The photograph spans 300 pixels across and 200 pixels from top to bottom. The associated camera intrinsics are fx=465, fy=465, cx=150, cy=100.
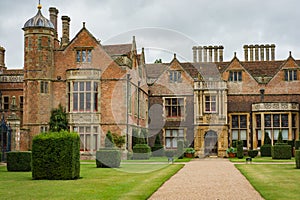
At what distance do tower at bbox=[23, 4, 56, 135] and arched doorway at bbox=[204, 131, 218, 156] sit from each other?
12428mm

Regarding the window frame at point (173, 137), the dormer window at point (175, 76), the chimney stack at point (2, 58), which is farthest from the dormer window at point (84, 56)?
the chimney stack at point (2, 58)

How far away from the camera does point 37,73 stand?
29312 millimetres

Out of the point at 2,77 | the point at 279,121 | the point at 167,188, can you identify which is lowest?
the point at 167,188

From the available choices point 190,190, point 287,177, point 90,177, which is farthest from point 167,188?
point 287,177

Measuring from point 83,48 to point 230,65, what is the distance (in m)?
12.7

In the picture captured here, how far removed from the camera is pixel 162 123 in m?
36.4

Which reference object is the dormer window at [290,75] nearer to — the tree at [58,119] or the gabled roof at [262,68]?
the gabled roof at [262,68]

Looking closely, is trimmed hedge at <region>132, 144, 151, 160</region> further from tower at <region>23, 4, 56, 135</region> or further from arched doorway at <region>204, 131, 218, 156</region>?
arched doorway at <region>204, 131, 218, 156</region>

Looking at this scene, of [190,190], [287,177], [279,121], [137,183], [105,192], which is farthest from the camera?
[279,121]

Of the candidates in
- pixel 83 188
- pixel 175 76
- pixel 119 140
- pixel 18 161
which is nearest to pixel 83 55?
pixel 119 140

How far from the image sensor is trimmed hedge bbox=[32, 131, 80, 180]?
15.3 metres

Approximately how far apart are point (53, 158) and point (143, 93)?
19839 mm

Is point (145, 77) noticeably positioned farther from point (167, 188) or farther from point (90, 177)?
point (167, 188)

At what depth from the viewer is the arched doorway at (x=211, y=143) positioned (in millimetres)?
35000
